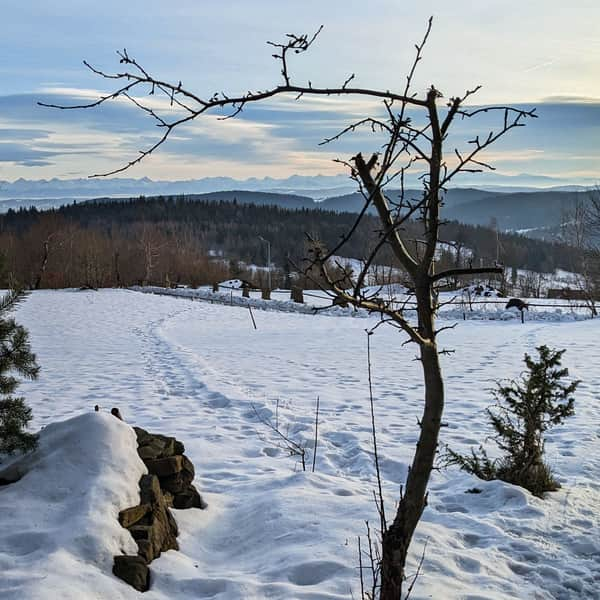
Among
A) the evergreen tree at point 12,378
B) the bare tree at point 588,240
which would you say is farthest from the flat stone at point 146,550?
the bare tree at point 588,240

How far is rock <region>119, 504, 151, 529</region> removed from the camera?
3654 millimetres

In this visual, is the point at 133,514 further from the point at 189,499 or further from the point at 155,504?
the point at 189,499

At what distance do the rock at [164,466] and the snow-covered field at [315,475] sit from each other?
0.34 metres

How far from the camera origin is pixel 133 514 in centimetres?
374

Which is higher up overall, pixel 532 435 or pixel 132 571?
pixel 532 435

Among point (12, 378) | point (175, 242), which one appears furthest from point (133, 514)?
point (175, 242)

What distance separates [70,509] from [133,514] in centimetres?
38

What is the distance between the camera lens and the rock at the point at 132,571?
330 centimetres

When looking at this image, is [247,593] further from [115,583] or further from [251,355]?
[251,355]

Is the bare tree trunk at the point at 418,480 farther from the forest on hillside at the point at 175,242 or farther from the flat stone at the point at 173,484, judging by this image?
the forest on hillside at the point at 175,242

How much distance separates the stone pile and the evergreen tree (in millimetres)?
895

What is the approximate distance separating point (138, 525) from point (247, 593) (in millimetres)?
860

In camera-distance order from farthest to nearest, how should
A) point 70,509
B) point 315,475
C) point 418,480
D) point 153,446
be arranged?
point 315,475 → point 153,446 → point 70,509 → point 418,480

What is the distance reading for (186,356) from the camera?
14859 millimetres
